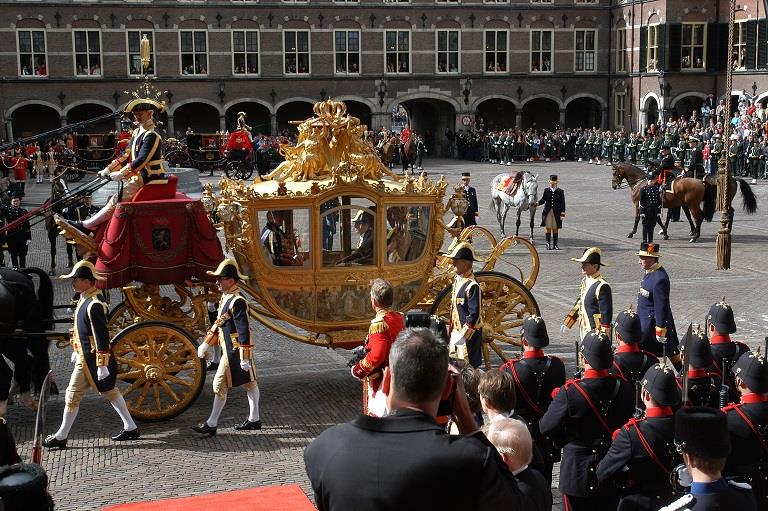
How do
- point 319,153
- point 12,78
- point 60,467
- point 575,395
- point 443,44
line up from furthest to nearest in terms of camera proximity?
point 443,44 < point 12,78 < point 319,153 < point 60,467 < point 575,395

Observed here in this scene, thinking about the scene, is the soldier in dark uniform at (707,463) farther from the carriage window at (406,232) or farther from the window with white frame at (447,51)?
the window with white frame at (447,51)

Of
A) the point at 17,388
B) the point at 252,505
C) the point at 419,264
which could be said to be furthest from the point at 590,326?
the point at 17,388

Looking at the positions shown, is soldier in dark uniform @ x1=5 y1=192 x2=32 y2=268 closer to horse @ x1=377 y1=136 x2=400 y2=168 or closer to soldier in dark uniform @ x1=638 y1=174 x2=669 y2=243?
soldier in dark uniform @ x1=638 y1=174 x2=669 y2=243

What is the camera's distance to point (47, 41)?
38812 mm

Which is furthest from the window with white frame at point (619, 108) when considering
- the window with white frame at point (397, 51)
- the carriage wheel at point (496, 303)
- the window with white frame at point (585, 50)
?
the carriage wheel at point (496, 303)

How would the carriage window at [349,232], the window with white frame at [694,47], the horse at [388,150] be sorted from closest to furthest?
1. the carriage window at [349,232]
2. the horse at [388,150]
3. the window with white frame at [694,47]

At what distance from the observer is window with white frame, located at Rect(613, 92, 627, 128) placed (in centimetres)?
4253

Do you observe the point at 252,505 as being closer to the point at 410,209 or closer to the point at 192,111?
the point at 410,209

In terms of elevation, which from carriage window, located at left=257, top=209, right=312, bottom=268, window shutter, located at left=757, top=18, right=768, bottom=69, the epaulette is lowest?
the epaulette

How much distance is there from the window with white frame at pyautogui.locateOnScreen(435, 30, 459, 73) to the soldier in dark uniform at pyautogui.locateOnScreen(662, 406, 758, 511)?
38903 millimetres

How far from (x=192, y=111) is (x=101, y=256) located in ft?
114

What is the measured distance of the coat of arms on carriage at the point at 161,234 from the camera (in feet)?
30.5

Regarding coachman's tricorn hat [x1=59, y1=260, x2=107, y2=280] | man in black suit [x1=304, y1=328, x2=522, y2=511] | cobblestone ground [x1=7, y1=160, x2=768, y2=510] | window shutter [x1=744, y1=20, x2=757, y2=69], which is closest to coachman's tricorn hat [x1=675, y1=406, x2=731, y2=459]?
man in black suit [x1=304, y1=328, x2=522, y2=511]

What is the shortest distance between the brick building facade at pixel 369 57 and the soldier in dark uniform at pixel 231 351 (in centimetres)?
3100
